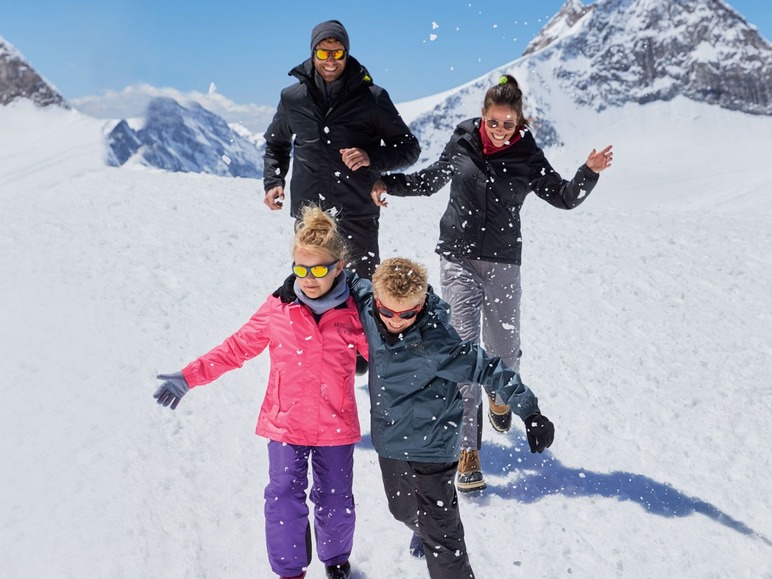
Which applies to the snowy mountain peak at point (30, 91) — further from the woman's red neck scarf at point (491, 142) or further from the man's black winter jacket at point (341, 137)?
the woman's red neck scarf at point (491, 142)

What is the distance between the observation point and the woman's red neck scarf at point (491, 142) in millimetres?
4855

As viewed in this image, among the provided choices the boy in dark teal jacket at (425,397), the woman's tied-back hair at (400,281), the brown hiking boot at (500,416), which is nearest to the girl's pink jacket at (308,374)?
the boy in dark teal jacket at (425,397)

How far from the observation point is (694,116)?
637ft

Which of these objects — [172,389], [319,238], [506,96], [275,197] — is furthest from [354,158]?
[172,389]

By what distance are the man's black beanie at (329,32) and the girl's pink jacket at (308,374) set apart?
206 cm

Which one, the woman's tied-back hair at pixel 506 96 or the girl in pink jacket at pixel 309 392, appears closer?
the girl in pink jacket at pixel 309 392

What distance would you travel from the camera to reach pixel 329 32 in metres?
4.73

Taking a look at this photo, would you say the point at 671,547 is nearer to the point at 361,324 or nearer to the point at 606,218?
the point at 361,324

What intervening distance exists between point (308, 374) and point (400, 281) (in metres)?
0.72

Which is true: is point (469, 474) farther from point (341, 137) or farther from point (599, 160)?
point (341, 137)

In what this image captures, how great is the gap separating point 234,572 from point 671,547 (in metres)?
2.54

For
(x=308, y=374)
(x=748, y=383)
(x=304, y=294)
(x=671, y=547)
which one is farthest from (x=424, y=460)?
(x=748, y=383)

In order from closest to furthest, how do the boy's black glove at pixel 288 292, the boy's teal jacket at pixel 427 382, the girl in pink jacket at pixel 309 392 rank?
1. the boy's teal jacket at pixel 427 382
2. the girl in pink jacket at pixel 309 392
3. the boy's black glove at pixel 288 292

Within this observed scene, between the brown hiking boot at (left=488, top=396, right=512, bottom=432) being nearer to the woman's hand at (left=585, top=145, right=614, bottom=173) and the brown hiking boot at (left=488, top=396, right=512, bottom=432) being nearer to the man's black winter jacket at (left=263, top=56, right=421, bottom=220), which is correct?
the man's black winter jacket at (left=263, top=56, right=421, bottom=220)
